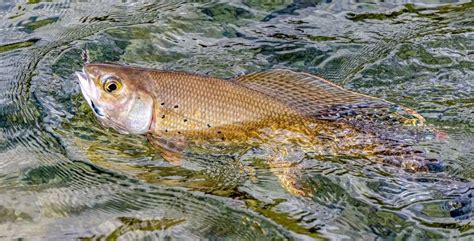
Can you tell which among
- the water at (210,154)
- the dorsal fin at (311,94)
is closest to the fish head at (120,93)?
the water at (210,154)

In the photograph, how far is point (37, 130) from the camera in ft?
17.8

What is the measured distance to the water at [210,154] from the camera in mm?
4328

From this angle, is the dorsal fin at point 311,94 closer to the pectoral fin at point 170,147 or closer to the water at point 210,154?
the water at point 210,154

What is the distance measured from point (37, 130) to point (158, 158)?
1025 millimetres

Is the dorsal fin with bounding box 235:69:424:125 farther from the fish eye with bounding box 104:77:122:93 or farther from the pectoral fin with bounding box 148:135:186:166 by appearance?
the fish eye with bounding box 104:77:122:93

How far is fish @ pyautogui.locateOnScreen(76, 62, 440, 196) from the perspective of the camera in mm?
4781

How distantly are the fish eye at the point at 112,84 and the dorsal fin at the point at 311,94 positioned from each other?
0.80 metres

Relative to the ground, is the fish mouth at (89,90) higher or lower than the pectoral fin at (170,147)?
higher

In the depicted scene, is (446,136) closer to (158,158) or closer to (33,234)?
(158,158)

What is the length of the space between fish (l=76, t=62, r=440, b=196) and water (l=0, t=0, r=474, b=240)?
0.13m

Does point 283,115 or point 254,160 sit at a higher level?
point 283,115

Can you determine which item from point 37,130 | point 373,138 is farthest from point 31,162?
point 373,138

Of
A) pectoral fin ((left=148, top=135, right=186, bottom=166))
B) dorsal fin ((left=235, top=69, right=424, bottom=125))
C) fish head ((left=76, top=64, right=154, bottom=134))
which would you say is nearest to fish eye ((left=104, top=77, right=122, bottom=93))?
fish head ((left=76, top=64, right=154, bottom=134))

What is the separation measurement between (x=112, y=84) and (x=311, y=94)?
1.34 m
